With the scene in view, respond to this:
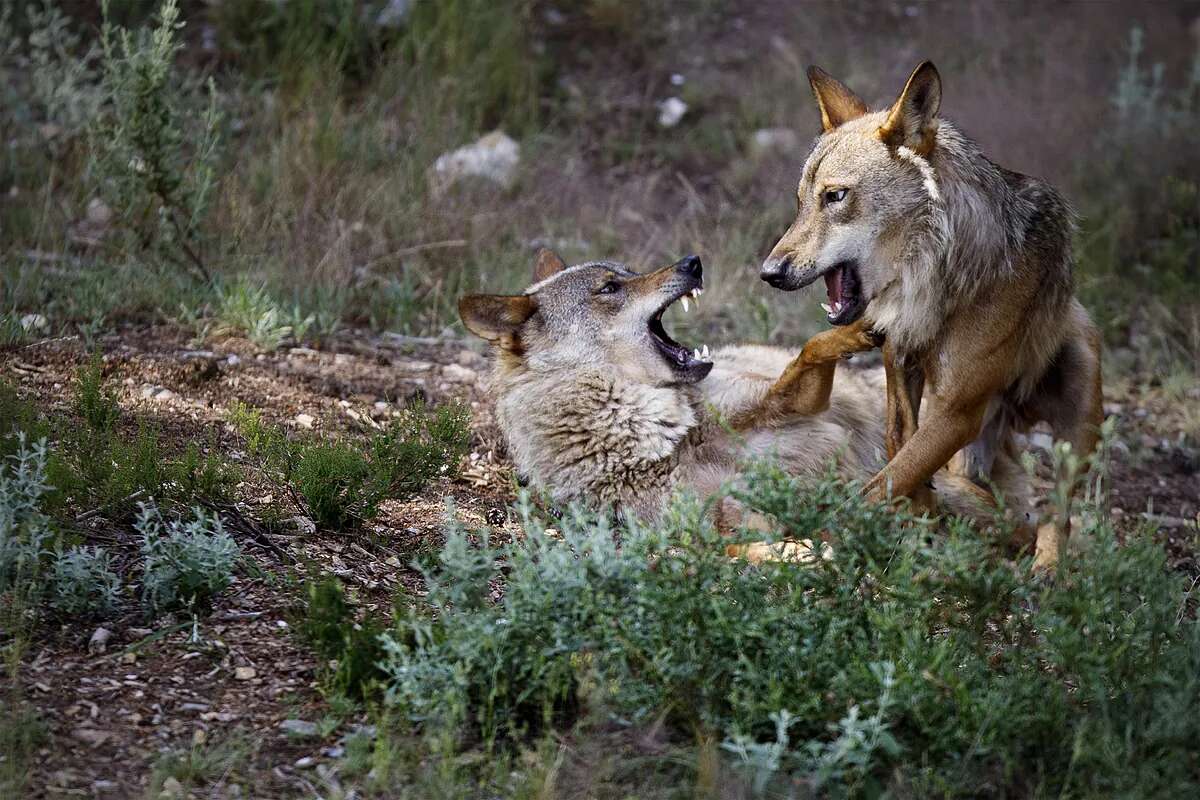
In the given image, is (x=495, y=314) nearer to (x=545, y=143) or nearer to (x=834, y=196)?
(x=834, y=196)

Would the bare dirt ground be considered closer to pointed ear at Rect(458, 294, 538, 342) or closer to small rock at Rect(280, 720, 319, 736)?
small rock at Rect(280, 720, 319, 736)

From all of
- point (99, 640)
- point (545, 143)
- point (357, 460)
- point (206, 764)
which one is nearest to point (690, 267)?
point (357, 460)

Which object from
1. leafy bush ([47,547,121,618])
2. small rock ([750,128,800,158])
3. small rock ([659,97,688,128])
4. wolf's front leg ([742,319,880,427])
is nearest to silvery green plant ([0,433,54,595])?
leafy bush ([47,547,121,618])

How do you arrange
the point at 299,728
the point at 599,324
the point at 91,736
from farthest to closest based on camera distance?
the point at 599,324 < the point at 299,728 < the point at 91,736

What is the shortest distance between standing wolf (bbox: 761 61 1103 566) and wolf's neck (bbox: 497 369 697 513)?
2.61 ft

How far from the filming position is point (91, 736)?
3.35 m

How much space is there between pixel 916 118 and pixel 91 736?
3685mm

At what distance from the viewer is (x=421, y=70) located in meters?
9.79

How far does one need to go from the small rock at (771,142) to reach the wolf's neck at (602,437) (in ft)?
17.2

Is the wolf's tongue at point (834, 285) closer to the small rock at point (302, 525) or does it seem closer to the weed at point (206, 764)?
the small rock at point (302, 525)

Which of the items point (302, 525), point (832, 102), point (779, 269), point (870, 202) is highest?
point (832, 102)

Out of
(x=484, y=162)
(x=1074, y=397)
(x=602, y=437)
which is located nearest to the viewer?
(x=602, y=437)

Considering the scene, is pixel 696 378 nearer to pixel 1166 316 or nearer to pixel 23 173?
pixel 1166 316

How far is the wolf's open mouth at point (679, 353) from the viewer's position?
5.40 m
